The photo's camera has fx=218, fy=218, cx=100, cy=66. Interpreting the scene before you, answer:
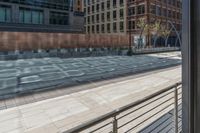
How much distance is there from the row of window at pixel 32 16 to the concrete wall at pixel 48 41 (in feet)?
36.5

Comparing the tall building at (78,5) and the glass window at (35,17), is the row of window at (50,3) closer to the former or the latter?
the glass window at (35,17)

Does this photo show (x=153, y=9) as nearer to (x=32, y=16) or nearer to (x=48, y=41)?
(x=32, y=16)

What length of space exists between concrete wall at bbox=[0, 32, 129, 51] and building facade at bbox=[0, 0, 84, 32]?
10017 millimetres

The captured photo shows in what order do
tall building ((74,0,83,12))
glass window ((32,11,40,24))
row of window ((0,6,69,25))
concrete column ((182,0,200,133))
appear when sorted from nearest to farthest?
concrete column ((182,0,200,133))
row of window ((0,6,69,25))
glass window ((32,11,40,24))
tall building ((74,0,83,12))

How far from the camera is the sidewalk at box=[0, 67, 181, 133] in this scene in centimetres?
546

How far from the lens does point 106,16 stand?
5991 cm

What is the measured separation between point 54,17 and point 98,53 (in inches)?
604

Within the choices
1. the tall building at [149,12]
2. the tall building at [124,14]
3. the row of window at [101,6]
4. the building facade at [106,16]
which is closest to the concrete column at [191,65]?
the tall building at [124,14]

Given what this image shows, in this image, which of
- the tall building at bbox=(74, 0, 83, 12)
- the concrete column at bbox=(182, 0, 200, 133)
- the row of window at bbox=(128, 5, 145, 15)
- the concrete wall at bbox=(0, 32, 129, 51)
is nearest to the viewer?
the concrete column at bbox=(182, 0, 200, 133)

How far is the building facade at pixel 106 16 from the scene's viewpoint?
55.4 m

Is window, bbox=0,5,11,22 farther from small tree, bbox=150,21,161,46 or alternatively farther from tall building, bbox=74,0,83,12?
small tree, bbox=150,21,161,46

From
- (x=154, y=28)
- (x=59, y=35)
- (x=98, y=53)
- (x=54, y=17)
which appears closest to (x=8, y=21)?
(x=54, y=17)

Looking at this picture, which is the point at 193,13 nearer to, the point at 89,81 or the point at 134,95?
the point at 134,95

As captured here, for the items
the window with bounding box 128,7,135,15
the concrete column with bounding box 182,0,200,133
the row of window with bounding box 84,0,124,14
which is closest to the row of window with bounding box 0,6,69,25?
the window with bounding box 128,7,135,15
